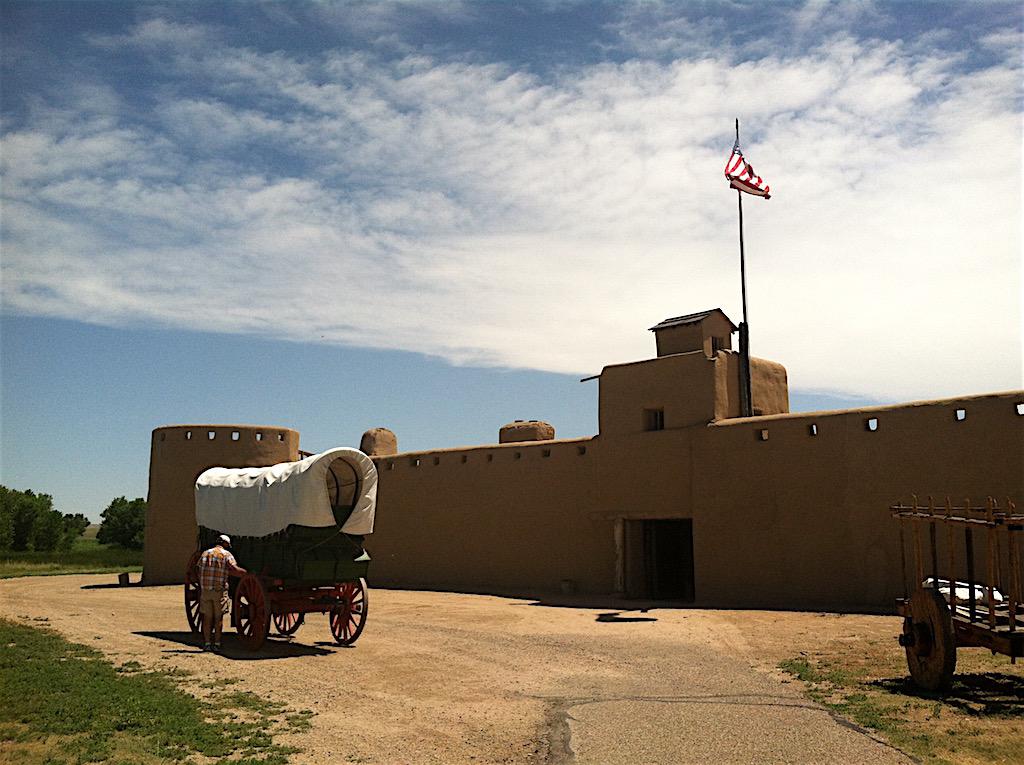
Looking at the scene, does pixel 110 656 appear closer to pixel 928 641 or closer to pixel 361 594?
pixel 361 594

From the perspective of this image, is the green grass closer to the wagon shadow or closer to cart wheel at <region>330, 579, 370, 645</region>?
the wagon shadow

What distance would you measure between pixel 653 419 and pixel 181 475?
50.6 feet

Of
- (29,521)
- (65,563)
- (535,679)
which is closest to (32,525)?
(29,521)

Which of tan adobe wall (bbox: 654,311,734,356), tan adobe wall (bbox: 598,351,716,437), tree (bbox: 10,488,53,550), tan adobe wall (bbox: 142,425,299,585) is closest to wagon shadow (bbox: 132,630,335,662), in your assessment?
tan adobe wall (bbox: 598,351,716,437)

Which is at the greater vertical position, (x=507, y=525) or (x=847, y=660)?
(x=507, y=525)

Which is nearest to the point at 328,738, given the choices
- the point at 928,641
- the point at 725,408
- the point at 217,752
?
the point at 217,752

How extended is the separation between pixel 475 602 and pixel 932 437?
9973 mm

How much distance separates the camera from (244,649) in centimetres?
1252

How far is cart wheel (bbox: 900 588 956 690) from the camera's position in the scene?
29.2 feet

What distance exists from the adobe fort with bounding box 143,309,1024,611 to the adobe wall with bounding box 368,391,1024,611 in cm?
3

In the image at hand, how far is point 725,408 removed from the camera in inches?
777

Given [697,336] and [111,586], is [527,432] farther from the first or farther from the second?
[111,586]

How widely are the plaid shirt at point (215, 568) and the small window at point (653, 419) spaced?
10.7m

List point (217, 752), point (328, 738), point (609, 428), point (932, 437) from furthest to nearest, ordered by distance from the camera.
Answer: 1. point (609, 428)
2. point (932, 437)
3. point (328, 738)
4. point (217, 752)
